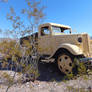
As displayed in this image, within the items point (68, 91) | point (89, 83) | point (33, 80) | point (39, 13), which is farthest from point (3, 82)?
point (89, 83)

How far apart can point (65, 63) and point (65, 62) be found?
0.04 m

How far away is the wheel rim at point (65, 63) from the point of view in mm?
4062

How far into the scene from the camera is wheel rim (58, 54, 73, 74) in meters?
4.06

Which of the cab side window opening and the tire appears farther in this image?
the cab side window opening

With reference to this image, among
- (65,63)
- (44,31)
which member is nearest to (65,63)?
(65,63)

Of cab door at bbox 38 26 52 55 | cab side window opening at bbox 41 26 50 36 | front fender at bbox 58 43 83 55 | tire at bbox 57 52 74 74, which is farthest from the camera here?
cab side window opening at bbox 41 26 50 36

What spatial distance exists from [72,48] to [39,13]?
64.2 inches

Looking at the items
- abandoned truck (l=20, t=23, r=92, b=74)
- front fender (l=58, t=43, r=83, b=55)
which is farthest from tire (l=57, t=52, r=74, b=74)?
front fender (l=58, t=43, r=83, b=55)

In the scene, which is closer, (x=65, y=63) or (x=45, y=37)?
(x=65, y=63)

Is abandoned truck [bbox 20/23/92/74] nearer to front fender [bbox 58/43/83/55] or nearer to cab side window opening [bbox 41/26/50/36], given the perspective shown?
front fender [bbox 58/43/83/55]

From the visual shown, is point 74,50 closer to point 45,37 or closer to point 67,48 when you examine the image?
point 67,48

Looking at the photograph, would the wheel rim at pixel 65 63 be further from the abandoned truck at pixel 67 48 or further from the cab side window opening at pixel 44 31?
the cab side window opening at pixel 44 31

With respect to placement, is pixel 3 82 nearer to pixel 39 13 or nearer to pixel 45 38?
pixel 39 13

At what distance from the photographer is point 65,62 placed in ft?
13.7
